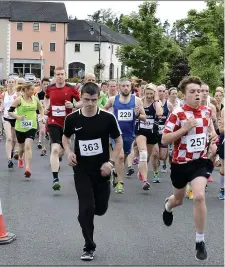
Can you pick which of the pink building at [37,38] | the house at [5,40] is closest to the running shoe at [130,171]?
the house at [5,40]

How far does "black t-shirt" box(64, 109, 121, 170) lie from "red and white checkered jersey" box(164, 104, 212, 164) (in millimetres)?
638

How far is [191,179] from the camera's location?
667cm

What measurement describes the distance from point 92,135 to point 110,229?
178 centimetres

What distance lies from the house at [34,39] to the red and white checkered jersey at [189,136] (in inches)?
3607

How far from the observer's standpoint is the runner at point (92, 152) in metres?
6.61

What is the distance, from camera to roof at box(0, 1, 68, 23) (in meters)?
98.9

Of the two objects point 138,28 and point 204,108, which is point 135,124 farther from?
point 138,28

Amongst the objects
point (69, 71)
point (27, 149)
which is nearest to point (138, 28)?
point (27, 149)

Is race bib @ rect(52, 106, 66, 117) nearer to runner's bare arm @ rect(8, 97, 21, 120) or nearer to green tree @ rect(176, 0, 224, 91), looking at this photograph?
runner's bare arm @ rect(8, 97, 21, 120)

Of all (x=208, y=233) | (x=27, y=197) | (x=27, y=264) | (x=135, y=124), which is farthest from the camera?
(x=135, y=124)

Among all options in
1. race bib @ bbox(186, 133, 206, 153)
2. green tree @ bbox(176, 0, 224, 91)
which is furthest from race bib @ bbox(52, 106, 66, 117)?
green tree @ bbox(176, 0, 224, 91)

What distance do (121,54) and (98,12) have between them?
10562 cm

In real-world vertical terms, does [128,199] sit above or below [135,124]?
below

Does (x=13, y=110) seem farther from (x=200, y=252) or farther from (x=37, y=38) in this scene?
(x=37, y=38)
